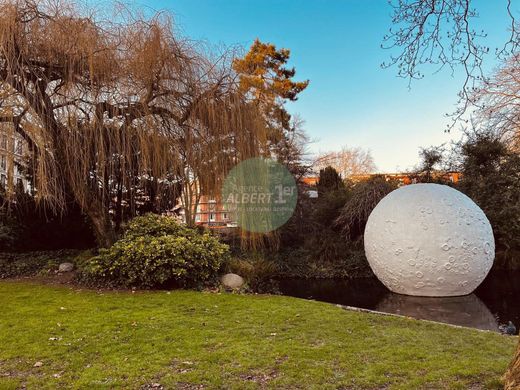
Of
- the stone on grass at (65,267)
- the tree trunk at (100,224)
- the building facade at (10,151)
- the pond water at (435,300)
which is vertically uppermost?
the building facade at (10,151)

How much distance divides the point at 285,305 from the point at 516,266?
27.3ft

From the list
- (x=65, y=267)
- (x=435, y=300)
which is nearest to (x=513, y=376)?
(x=435, y=300)

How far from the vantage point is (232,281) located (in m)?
8.13

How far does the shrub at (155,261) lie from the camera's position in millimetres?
7473

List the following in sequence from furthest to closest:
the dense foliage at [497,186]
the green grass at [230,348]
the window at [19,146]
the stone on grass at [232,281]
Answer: the dense foliage at [497,186] < the stone on grass at [232,281] < the window at [19,146] < the green grass at [230,348]

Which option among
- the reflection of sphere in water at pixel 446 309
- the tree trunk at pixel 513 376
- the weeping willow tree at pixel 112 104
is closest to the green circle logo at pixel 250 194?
the weeping willow tree at pixel 112 104

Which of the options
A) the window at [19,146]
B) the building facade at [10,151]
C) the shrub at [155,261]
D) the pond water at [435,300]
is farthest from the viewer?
the window at [19,146]

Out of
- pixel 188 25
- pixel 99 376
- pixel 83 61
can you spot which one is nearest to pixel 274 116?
pixel 188 25

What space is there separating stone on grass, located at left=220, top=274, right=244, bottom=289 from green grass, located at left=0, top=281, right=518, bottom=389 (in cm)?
169

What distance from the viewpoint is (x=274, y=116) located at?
1498cm

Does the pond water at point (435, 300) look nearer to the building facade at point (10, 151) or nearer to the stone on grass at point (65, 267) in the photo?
the stone on grass at point (65, 267)

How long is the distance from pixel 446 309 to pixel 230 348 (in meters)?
4.62

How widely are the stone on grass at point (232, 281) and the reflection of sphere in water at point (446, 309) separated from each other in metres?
2.73

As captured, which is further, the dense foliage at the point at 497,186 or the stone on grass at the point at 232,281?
the dense foliage at the point at 497,186
